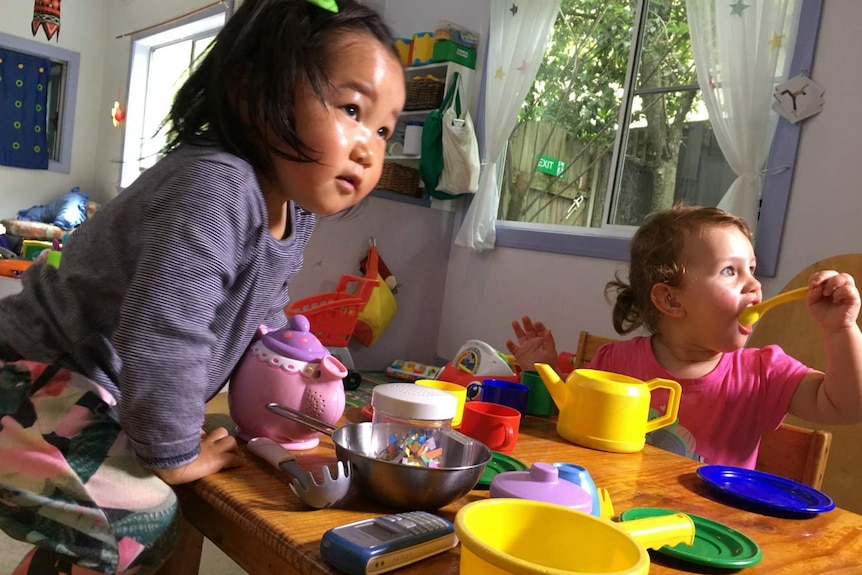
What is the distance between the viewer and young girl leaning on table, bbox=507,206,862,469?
114cm

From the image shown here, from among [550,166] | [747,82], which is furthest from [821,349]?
[550,166]

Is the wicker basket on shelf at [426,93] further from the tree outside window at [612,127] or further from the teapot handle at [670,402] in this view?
the teapot handle at [670,402]

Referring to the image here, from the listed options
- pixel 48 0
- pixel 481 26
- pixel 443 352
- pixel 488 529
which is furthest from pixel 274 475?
pixel 48 0

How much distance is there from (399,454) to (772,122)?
2.33m

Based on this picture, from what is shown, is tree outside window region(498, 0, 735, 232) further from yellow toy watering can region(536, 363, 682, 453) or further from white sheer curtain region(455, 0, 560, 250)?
yellow toy watering can region(536, 363, 682, 453)

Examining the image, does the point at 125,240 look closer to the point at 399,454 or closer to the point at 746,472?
the point at 399,454

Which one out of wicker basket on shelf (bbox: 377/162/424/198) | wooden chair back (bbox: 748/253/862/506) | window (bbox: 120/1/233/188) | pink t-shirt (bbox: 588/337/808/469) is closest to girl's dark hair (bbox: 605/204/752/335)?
pink t-shirt (bbox: 588/337/808/469)

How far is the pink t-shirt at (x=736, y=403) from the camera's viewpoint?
1171 millimetres

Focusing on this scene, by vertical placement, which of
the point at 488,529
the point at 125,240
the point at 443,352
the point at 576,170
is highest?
the point at 576,170

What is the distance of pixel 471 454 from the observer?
633 mm

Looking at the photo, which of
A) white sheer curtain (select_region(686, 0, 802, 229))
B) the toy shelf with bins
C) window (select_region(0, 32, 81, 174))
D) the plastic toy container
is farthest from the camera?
window (select_region(0, 32, 81, 174))

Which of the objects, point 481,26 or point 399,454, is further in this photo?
point 481,26

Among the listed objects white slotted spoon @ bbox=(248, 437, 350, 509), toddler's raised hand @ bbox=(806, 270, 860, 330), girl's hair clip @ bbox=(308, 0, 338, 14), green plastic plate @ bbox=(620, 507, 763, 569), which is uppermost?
girl's hair clip @ bbox=(308, 0, 338, 14)

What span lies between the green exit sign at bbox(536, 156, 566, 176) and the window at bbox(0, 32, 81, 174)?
194 inches
